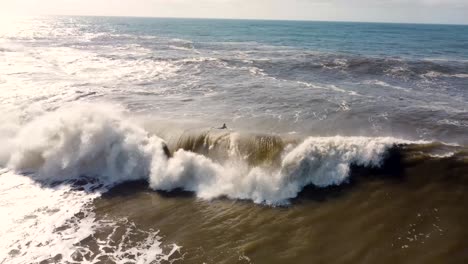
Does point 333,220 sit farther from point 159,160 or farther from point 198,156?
point 159,160

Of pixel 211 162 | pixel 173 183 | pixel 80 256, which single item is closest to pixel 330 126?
pixel 211 162

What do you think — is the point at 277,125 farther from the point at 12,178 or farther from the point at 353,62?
the point at 353,62

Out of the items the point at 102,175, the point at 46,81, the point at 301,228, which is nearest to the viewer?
the point at 301,228

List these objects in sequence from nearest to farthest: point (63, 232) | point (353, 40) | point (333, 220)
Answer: point (333, 220)
point (63, 232)
point (353, 40)

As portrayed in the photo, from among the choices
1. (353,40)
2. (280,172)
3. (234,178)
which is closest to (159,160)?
(234,178)

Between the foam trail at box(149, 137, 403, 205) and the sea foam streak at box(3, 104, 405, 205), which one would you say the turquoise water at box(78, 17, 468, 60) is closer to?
the foam trail at box(149, 137, 403, 205)

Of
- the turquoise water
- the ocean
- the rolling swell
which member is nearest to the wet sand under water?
the ocean

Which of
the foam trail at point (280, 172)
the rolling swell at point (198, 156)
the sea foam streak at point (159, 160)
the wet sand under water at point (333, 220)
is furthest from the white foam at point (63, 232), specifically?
the foam trail at point (280, 172)
